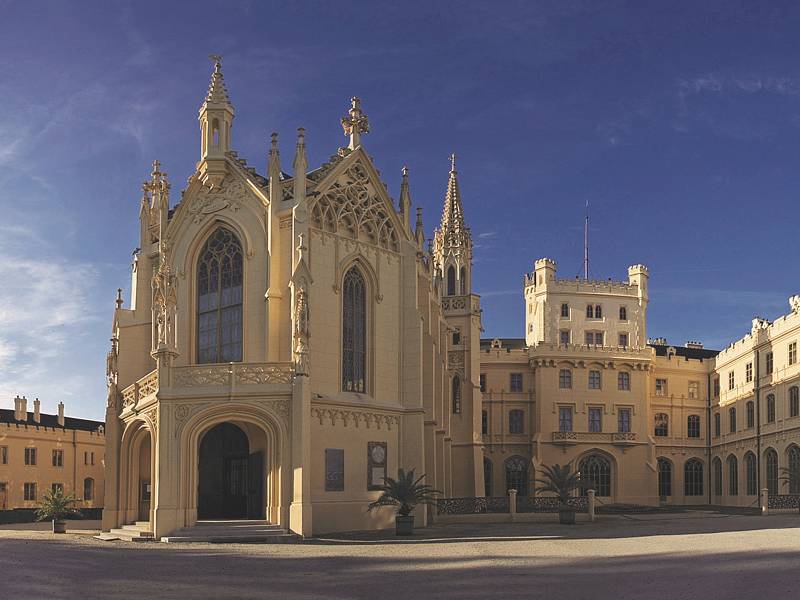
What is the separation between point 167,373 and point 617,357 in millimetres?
42370

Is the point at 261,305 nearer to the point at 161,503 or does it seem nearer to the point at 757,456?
the point at 161,503

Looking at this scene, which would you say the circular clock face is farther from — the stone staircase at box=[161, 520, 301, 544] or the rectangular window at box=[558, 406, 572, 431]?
the rectangular window at box=[558, 406, 572, 431]

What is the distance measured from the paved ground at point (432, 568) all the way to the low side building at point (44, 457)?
42991 mm

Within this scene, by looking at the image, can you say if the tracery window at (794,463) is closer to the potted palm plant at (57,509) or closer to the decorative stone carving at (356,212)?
the decorative stone carving at (356,212)

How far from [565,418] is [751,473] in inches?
498

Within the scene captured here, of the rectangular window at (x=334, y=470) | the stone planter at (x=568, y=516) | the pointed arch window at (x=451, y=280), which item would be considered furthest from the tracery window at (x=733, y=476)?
the rectangular window at (x=334, y=470)

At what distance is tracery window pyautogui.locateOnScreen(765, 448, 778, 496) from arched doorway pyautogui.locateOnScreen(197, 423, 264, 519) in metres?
34.5

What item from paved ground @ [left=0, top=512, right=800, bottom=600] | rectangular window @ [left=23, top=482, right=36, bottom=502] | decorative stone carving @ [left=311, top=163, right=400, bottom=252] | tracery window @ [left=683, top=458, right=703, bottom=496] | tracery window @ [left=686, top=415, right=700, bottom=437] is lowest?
rectangular window @ [left=23, top=482, right=36, bottom=502]

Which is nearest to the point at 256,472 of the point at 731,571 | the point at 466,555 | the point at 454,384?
the point at 466,555

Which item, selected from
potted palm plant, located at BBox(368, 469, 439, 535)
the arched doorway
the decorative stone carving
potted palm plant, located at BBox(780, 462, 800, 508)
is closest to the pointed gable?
the decorative stone carving

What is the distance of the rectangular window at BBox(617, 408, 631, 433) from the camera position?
222 feet

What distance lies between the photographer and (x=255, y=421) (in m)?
32.1

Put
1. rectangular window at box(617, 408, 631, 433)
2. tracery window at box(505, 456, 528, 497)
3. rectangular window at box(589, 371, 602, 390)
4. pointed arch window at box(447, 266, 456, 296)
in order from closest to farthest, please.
→ pointed arch window at box(447, 266, 456, 296) < tracery window at box(505, 456, 528, 497) < rectangular window at box(617, 408, 631, 433) < rectangular window at box(589, 371, 602, 390)

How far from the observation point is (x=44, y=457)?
73.3m
